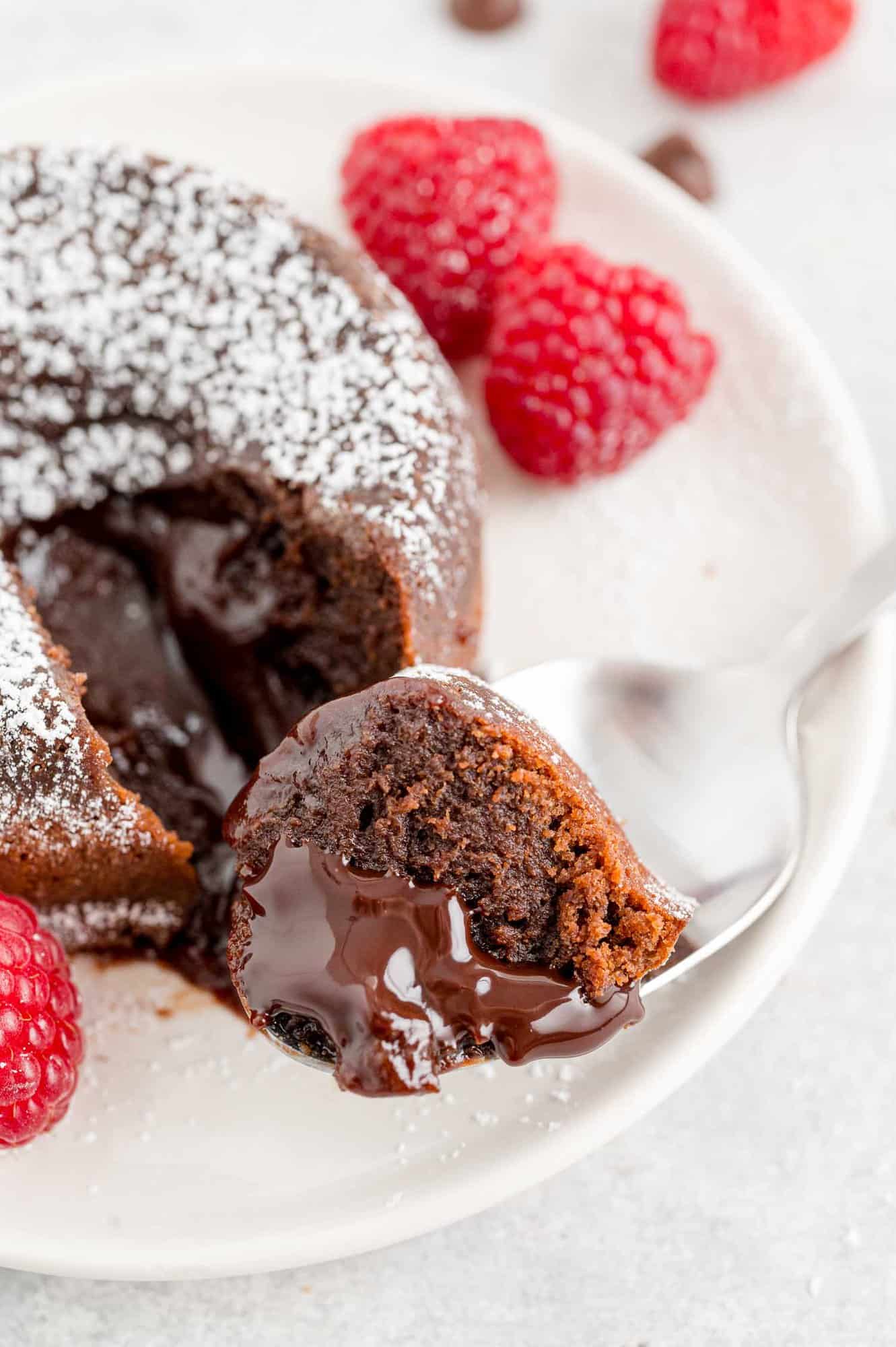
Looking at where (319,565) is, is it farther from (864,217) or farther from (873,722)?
(864,217)

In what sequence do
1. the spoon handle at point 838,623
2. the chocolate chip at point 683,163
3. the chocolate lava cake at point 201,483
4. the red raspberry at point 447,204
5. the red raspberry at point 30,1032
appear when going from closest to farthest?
the red raspberry at point 30,1032 → the chocolate lava cake at point 201,483 → the spoon handle at point 838,623 → the red raspberry at point 447,204 → the chocolate chip at point 683,163

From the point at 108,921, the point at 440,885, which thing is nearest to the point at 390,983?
the point at 440,885

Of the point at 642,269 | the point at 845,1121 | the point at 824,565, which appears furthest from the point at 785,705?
the point at 642,269

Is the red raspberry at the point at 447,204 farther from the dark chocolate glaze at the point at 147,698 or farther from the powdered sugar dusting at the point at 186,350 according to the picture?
the dark chocolate glaze at the point at 147,698

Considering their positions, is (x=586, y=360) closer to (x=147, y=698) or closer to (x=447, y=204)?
(x=447, y=204)

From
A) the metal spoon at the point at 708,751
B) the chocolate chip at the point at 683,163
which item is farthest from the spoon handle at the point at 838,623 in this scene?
the chocolate chip at the point at 683,163

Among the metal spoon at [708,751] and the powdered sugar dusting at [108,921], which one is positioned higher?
the metal spoon at [708,751]
